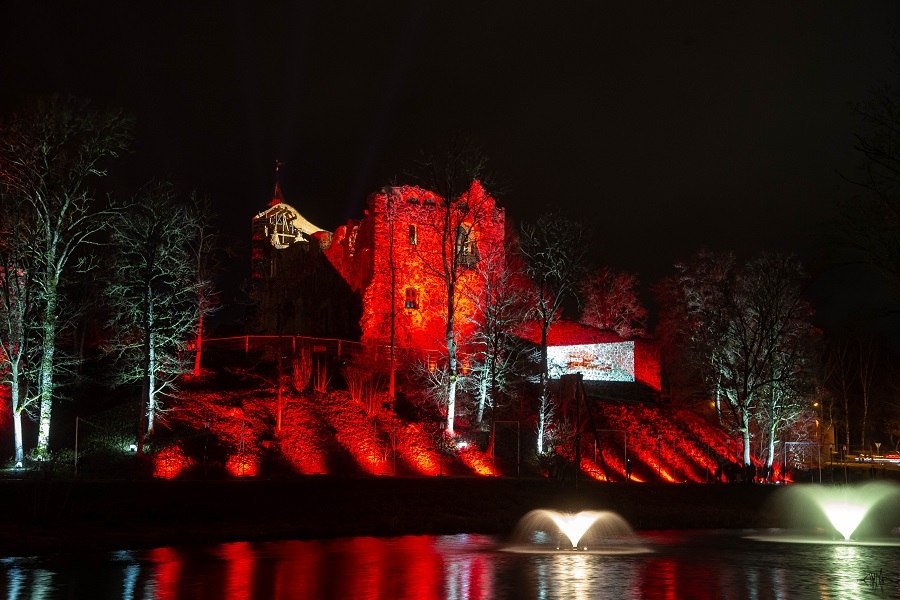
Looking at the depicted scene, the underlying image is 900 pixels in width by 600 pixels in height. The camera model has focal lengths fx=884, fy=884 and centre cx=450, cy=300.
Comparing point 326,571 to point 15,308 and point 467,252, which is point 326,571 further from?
point 467,252

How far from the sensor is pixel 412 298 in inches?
2092

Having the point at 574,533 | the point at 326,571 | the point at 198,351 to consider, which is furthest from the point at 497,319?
the point at 326,571

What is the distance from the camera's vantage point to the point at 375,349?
159 feet

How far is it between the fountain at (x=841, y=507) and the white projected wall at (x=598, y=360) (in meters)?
16.5

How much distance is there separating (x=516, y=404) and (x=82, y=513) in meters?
28.5

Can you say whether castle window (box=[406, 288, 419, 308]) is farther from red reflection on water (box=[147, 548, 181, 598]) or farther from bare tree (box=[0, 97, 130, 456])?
red reflection on water (box=[147, 548, 181, 598])

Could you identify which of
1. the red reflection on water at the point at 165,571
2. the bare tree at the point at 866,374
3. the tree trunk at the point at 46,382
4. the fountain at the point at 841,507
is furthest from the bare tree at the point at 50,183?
the bare tree at the point at 866,374

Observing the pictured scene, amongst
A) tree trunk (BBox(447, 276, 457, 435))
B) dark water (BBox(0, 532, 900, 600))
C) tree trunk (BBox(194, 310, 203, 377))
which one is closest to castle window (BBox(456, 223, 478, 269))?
tree trunk (BBox(447, 276, 457, 435))

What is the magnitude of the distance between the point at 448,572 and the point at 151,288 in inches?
972

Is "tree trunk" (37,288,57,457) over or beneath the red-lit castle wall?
beneath

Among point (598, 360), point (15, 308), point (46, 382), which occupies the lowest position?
point (46, 382)

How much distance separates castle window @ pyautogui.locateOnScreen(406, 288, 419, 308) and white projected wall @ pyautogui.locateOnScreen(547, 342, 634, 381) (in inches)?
377

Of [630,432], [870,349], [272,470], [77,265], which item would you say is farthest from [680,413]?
[77,265]

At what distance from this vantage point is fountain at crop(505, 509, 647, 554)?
22.4 meters
